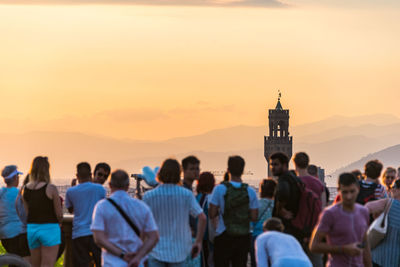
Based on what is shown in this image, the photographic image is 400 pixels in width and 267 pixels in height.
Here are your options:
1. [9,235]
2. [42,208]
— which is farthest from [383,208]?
[9,235]

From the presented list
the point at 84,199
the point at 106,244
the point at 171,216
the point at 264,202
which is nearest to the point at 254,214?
the point at 264,202

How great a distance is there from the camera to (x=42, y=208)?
38.3ft

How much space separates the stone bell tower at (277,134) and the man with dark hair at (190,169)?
145673mm

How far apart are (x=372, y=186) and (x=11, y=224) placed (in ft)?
15.9

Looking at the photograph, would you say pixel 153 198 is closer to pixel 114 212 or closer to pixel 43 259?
pixel 114 212

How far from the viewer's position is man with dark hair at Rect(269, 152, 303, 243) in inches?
434

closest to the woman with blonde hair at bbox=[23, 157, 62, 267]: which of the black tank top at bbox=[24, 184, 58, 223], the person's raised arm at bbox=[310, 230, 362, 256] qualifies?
the black tank top at bbox=[24, 184, 58, 223]

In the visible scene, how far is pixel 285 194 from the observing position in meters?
11.0

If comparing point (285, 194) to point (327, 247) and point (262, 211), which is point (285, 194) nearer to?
point (262, 211)

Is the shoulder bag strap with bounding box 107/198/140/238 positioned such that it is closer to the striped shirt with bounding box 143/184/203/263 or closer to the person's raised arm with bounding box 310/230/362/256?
the striped shirt with bounding box 143/184/203/263

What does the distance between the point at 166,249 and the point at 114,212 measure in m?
1.03

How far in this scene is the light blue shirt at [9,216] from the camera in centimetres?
1281

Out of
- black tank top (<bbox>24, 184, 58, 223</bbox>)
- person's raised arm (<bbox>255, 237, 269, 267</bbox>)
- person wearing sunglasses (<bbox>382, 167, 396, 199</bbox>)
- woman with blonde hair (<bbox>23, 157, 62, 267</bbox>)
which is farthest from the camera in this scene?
person wearing sunglasses (<bbox>382, 167, 396, 199</bbox>)

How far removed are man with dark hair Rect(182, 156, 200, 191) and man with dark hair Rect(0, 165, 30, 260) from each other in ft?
8.52
